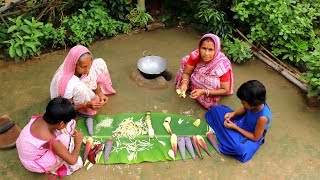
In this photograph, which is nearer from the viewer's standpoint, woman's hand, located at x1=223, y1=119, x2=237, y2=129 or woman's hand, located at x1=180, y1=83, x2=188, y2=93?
woman's hand, located at x1=223, y1=119, x2=237, y2=129

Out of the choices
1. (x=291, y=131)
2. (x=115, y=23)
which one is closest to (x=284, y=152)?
(x=291, y=131)

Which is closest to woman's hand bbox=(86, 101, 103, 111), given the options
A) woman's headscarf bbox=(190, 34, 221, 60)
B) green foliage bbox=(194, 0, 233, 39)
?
woman's headscarf bbox=(190, 34, 221, 60)

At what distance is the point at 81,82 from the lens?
4.00 metres

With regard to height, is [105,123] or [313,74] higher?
[313,74]

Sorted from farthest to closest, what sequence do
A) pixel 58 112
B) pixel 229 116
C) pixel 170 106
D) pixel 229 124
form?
pixel 170 106
pixel 229 116
pixel 229 124
pixel 58 112

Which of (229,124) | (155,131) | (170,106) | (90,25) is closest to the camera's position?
(229,124)

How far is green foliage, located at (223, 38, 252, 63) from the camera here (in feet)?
17.0

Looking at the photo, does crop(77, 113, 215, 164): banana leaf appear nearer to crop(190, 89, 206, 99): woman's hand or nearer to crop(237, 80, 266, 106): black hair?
crop(190, 89, 206, 99): woman's hand

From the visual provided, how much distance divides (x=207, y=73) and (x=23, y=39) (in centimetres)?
256

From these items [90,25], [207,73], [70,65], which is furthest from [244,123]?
[90,25]

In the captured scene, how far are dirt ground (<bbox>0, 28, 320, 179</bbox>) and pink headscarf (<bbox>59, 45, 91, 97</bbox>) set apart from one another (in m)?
0.76

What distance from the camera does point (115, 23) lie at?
5723mm

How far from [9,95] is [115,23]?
78.7 inches

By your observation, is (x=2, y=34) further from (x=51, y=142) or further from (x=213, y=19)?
(x=213, y=19)
